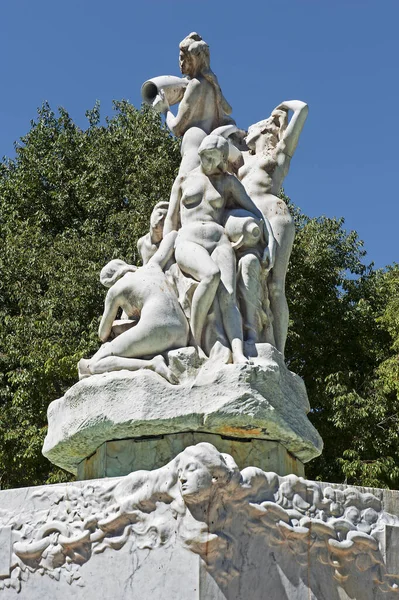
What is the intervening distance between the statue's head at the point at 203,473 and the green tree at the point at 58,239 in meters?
8.27

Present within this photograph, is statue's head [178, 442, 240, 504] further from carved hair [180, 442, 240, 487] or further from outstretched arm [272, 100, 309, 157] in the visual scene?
outstretched arm [272, 100, 309, 157]

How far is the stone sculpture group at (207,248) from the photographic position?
786 centimetres

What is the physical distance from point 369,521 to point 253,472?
949 mm

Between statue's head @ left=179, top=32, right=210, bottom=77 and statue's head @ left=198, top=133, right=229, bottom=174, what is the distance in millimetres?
1204

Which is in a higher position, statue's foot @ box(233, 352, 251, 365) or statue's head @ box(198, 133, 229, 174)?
statue's head @ box(198, 133, 229, 174)

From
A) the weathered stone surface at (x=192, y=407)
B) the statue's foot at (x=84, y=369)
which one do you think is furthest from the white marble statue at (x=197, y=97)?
the weathered stone surface at (x=192, y=407)

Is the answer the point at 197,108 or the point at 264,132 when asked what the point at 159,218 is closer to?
the point at 197,108

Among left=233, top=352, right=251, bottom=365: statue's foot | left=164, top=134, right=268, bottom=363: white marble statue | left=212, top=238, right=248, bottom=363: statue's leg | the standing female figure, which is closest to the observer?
left=233, top=352, right=251, bottom=365: statue's foot

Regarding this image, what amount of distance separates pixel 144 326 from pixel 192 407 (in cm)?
82

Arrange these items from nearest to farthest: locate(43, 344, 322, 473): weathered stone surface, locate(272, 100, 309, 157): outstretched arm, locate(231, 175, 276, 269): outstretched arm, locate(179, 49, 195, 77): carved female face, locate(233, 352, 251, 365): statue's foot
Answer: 1. locate(43, 344, 322, 473): weathered stone surface
2. locate(233, 352, 251, 365): statue's foot
3. locate(231, 175, 276, 269): outstretched arm
4. locate(272, 100, 309, 157): outstretched arm
5. locate(179, 49, 195, 77): carved female face

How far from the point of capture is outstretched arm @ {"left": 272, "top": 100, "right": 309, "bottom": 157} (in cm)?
938

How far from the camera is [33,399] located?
1559cm

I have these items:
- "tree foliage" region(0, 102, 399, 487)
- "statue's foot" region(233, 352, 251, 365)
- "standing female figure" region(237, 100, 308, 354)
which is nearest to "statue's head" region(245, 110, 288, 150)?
"standing female figure" region(237, 100, 308, 354)

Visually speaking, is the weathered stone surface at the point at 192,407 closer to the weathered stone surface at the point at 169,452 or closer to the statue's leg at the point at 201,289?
the weathered stone surface at the point at 169,452
